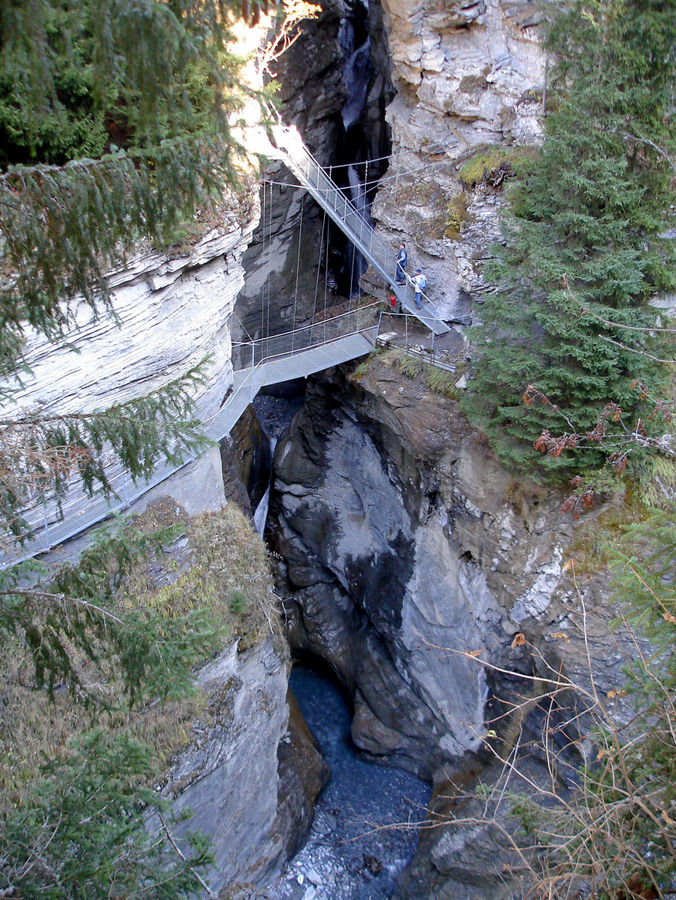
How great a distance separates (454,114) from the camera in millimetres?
13398

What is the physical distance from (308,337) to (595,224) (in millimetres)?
6198

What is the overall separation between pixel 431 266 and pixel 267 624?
7.96 meters

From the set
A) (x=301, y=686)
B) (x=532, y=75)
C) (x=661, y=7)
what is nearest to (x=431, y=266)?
(x=532, y=75)

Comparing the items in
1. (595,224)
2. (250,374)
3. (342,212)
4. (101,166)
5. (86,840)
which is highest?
(101,166)

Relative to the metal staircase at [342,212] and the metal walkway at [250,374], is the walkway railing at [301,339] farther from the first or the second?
the metal staircase at [342,212]

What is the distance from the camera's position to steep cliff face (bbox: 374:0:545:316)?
12.6 meters

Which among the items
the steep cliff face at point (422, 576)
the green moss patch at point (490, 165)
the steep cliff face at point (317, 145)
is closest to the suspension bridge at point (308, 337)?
the steep cliff face at point (422, 576)

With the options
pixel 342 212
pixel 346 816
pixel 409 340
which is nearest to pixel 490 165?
pixel 342 212

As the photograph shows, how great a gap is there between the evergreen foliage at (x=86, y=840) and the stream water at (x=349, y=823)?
6.61 m

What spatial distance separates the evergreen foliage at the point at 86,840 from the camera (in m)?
4.05

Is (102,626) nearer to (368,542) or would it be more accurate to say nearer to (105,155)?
(105,155)

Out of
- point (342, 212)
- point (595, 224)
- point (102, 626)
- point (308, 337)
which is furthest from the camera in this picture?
point (308, 337)

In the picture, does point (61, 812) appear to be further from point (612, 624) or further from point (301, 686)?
point (301, 686)

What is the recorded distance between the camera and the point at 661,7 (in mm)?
8289
